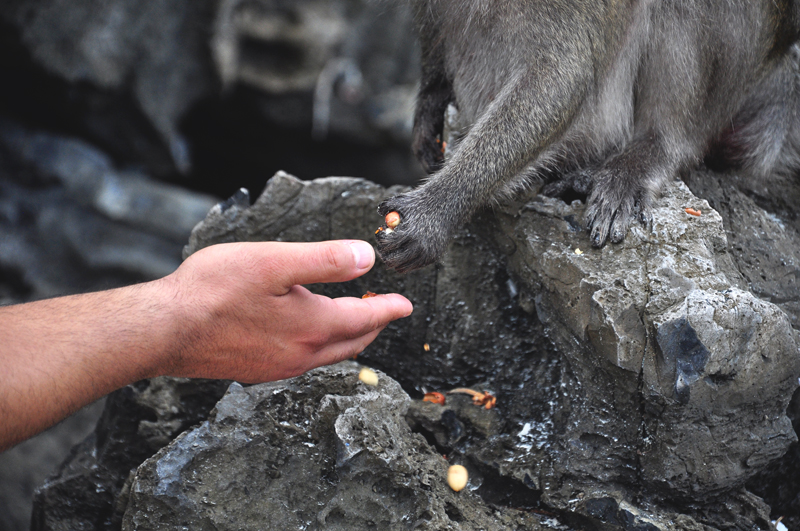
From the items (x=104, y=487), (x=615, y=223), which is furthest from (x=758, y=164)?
(x=104, y=487)

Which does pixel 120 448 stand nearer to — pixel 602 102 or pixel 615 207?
pixel 615 207

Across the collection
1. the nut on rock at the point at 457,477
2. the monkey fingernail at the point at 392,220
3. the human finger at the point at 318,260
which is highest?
the human finger at the point at 318,260

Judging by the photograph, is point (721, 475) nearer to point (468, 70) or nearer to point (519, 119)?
point (519, 119)

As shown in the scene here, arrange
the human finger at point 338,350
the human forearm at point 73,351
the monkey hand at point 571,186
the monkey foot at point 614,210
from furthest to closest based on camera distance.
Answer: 1. the monkey hand at point 571,186
2. the monkey foot at point 614,210
3. the human finger at point 338,350
4. the human forearm at point 73,351

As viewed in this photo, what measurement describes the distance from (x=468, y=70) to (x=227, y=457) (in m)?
1.63

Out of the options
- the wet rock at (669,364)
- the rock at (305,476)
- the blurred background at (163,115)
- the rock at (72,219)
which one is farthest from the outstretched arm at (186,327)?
the rock at (72,219)

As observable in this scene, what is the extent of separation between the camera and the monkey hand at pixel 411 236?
2.01 metres

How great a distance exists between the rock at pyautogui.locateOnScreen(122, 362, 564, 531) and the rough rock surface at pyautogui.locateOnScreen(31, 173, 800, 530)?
0.04m

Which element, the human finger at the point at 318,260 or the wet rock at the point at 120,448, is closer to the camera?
the human finger at the point at 318,260

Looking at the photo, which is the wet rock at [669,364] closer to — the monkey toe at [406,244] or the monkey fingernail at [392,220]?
the monkey toe at [406,244]

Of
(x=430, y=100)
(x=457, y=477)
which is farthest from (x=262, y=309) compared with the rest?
(x=430, y=100)

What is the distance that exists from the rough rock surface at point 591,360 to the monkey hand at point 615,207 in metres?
0.04

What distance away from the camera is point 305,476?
1751mm

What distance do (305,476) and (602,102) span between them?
1616mm
